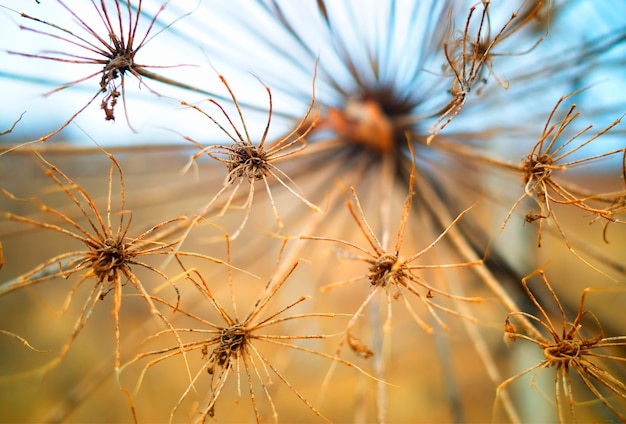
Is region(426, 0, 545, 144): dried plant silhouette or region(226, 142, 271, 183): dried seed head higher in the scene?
region(426, 0, 545, 144): dried plant silhouette

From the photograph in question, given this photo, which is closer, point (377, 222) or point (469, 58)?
point (469, 58)

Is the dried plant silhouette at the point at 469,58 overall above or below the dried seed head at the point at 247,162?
above

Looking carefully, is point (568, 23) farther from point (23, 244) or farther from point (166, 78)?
point (23, 244)

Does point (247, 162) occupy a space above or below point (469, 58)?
below

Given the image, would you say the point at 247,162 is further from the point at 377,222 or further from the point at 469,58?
the point at 377,222

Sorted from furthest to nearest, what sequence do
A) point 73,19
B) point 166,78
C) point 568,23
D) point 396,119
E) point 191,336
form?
point 191,336 < point 568,23 < point 396,119 < point 166,78 < point 73,19

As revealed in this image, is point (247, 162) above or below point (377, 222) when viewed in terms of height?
below

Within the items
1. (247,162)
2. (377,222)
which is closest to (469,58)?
(247,162)

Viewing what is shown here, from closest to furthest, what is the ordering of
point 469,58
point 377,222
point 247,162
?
1. point 247,162
2. point 469,58
3. point 377,222

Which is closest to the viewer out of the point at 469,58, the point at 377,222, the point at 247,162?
the point at 247,162

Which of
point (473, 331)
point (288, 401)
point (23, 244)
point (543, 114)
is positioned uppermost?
point (23, 244)

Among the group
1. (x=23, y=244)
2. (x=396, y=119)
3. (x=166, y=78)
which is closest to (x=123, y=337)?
(x=23, y=244)
